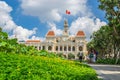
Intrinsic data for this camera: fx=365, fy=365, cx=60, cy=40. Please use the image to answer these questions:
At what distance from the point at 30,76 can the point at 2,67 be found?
794 mm

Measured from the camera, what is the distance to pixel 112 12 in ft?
156

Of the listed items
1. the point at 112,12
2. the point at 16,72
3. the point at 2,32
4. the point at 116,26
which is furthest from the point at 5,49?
the point at 116,26

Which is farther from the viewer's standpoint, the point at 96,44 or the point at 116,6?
the point at 96,44

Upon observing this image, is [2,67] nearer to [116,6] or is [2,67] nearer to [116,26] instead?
[116,6]

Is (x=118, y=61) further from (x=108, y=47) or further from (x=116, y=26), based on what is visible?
(x=108, y=47)

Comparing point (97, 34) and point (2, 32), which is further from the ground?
point (97, 34)

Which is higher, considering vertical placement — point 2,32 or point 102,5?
point 102,5

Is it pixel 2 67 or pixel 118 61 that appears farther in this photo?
pixel 118 61

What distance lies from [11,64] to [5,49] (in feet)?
18.8

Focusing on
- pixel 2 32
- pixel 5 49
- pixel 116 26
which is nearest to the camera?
pixel 5 49

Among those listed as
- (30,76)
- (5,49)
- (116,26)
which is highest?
(116,26)

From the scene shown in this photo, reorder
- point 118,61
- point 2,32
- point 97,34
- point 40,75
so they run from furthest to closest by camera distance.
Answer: point 97,34 < point 118,61 < point 2,32 < point 40,75

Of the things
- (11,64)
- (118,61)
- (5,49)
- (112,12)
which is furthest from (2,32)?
(118,61)

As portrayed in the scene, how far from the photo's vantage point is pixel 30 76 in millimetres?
8617
